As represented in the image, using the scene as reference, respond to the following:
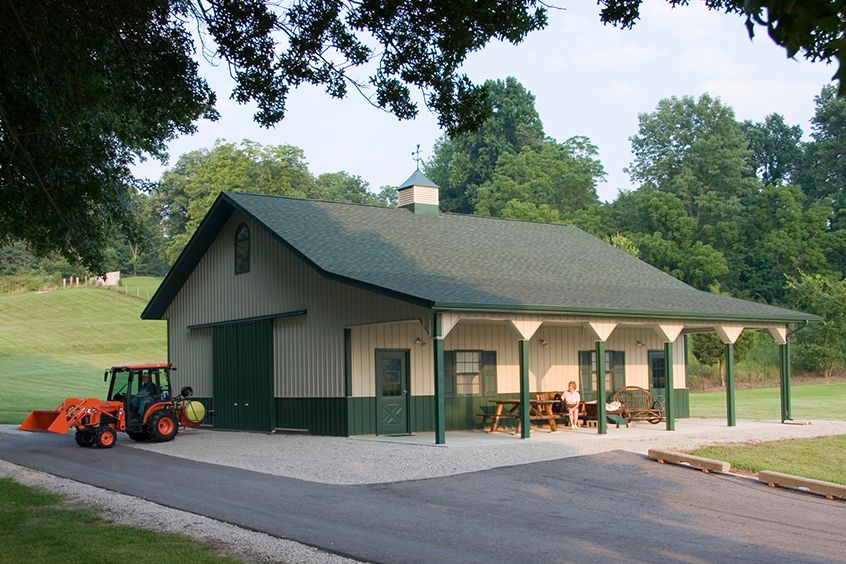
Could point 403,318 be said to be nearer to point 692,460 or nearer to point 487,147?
point 692,460

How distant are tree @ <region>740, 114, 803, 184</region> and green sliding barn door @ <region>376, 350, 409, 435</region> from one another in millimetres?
61382

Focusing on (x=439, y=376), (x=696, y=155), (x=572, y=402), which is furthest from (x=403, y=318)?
(x=696, y=155)

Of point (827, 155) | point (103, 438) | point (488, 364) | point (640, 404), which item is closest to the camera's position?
point (103, 438)

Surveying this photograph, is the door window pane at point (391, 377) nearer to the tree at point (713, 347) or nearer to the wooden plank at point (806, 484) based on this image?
the wooden plank at point (806, 484)

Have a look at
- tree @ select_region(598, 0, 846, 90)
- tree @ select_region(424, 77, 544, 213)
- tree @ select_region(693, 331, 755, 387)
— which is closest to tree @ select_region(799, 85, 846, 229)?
tree @ select_region(424, 77, 544, 213)

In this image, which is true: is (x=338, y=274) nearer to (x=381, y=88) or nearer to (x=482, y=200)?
(x=381, y=88)

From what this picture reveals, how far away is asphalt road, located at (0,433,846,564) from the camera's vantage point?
9039 mm

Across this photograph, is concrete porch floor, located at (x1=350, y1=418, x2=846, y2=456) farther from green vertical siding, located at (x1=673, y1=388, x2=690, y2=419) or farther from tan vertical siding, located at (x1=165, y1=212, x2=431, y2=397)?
green vertical siding, located at (x1=673, y1=388, x2=690, y2=419)

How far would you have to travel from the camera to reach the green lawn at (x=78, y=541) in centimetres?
855

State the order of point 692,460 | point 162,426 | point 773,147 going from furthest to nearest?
point 773,147 < point 162,426 < point 692,460

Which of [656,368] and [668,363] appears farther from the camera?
[656,368]

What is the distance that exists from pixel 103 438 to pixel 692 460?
11204 mm

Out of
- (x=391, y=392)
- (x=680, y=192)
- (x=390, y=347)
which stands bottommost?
(x=391, y=392)

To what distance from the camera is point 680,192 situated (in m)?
67.8
